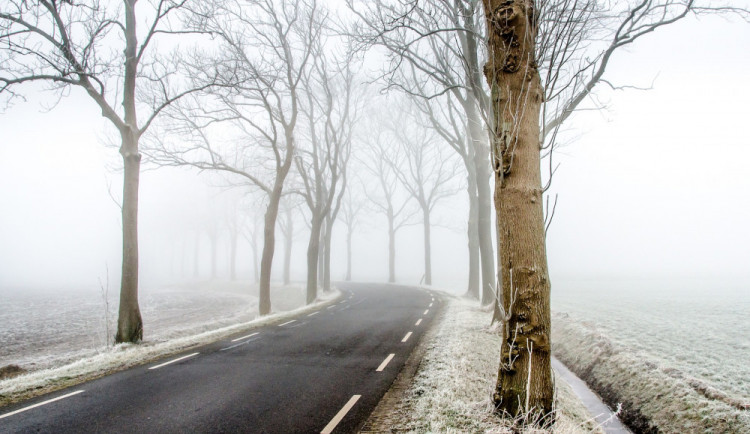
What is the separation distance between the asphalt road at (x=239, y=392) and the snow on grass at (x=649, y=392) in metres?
3.94

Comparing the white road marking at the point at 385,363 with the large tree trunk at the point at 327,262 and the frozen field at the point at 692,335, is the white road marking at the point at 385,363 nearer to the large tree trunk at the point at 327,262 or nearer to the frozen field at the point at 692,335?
the frozen field at the point at 692,335

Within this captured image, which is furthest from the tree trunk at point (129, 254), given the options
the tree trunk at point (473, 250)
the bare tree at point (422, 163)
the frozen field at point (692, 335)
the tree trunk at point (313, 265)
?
the bare tree at point (422, 163)

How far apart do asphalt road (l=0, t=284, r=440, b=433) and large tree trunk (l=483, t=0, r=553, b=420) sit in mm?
2084

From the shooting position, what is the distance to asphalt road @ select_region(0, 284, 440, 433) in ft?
15.3

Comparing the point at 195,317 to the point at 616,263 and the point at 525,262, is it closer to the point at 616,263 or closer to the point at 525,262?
the point at 525,262

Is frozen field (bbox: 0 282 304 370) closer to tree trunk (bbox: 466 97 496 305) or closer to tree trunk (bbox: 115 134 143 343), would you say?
tree trunk (bbox: 115 134 143 343)

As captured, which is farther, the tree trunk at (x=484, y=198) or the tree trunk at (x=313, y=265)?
the tree trunk at (x=313, y=265)

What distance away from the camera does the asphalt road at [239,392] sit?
4676mm

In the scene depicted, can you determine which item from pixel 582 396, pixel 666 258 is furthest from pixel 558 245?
pixel 582 396

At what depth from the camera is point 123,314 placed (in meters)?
10.3

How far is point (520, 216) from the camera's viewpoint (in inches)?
176

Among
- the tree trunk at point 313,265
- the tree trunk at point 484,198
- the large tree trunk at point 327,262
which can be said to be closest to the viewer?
the tree trunk at point 484,198

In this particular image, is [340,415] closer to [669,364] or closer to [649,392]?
[649,392]

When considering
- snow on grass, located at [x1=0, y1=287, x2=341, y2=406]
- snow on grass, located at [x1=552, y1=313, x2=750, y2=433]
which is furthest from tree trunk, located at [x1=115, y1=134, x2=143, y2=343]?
snow on grass, located at [x1=552, y1=313, x2=750, y2=433]
